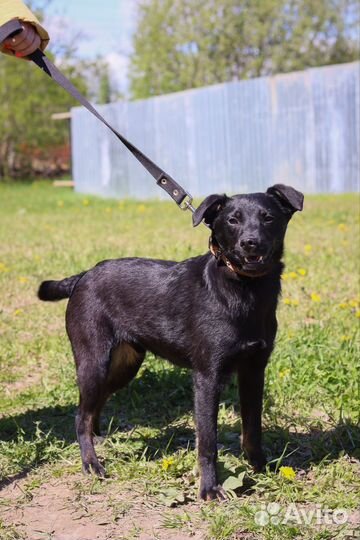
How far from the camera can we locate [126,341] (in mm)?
3660

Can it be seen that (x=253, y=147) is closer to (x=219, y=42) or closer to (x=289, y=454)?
(x=289, y=454)

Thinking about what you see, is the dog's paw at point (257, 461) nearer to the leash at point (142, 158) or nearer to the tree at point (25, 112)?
the leash at point (142, 158)

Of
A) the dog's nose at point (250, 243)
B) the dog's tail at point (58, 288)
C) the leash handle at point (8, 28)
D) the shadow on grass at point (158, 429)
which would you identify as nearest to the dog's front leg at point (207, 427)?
the shadow on grass at point (158, 429)

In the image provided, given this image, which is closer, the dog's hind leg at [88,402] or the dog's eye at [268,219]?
the dog's eye at [268,219]

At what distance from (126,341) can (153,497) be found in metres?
0.82

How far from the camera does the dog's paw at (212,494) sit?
3.12 meters

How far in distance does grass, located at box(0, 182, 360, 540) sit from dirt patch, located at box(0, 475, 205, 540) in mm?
12

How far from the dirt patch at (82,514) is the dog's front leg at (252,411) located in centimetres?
47

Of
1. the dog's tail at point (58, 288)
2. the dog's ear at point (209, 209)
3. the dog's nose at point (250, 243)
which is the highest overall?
the dog's ear at point (209, 209)

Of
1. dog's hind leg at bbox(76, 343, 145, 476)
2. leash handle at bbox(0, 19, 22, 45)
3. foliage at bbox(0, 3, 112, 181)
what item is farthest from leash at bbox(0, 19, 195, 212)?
foliage at bbox(0, 3, 112, 181)

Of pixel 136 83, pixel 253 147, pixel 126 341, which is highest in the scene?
pixel 136 83

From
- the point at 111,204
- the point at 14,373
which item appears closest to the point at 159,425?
the point at 14,373

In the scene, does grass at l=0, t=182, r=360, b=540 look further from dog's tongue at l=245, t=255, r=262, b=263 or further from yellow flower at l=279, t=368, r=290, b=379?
dog's tongue at l=245, t=255, r=262, b=263

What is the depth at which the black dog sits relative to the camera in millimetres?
3156
